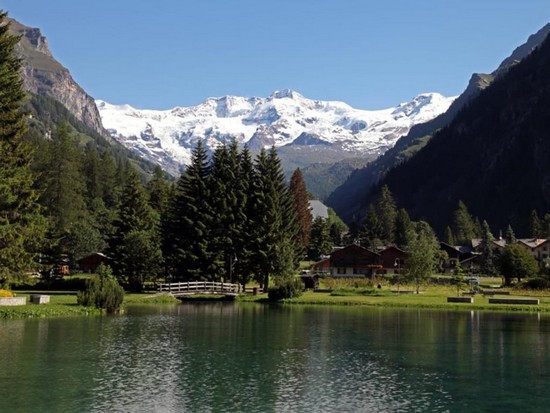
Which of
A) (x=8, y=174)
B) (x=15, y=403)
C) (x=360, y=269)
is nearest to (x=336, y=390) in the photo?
(x=15, y=403)

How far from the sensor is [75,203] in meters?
145

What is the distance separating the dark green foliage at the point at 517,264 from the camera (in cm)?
11219

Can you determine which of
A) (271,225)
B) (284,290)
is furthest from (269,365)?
(271,225)

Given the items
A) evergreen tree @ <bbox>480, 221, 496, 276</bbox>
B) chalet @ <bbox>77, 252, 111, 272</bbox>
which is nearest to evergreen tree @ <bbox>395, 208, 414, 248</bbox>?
evergreen tree @ <bbox>480, 221, 496, 276</bbox>

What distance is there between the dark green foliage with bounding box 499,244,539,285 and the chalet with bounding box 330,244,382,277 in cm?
3894

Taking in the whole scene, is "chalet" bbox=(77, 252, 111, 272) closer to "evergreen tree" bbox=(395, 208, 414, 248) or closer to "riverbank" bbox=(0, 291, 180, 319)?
"riverbank" bbox=(0, 291, 180, 319)

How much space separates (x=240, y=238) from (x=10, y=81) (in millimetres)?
37758

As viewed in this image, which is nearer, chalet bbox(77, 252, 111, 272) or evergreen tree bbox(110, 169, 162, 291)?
evergreen tree bbox(110, 169, 162, 291)

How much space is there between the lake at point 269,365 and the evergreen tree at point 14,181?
945 centimetres

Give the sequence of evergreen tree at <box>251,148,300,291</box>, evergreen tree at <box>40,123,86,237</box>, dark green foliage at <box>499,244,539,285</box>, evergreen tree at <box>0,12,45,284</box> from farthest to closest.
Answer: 1. evergreen tree at <box>40,123,86,237</box>
2. dark green foliage at <box>499,244,539,285</box>
3. evergreen tree at <box>251,148,300,291</box>
4. evergreen tree at <box>0,12,45,284</box>

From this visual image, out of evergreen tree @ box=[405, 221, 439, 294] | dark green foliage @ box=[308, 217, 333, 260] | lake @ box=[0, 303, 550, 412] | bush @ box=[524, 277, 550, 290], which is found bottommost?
lake @ box=[0, 303, 550, 412]

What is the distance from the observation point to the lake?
27.5 m

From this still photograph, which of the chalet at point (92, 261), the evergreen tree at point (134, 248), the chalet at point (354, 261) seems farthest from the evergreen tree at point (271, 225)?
the chalet at point (354, 261)

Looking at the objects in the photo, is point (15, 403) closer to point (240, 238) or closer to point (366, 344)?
point (366, 344)
